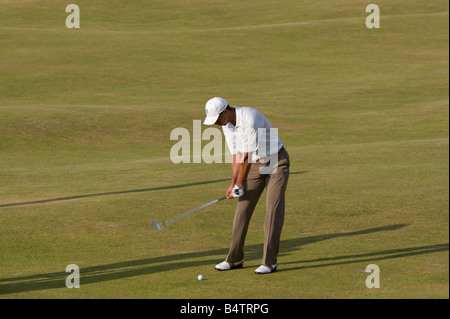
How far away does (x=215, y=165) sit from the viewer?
21859 mm

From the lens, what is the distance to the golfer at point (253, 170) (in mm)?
9773

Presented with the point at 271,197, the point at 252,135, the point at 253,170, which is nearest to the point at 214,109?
the point at 252,135

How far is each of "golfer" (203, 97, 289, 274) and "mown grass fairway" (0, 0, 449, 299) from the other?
39cm

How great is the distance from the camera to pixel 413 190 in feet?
53.2

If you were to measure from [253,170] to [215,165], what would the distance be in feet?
38.0

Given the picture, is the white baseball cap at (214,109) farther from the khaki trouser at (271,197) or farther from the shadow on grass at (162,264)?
the shadow on grass at (162,264)

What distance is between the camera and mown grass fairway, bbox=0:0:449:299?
10445mm

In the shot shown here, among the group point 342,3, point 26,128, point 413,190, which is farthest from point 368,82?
point 342,3

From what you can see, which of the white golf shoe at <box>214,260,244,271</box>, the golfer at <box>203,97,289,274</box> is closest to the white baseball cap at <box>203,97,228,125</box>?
the golfer at <box>203,97,289,274</box>

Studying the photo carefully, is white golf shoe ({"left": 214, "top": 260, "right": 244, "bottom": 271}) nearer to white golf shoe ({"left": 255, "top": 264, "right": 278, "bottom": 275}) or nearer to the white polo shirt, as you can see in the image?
white golf shoe ({"left": 255, "top": 264, "right": 278, "bottom": 275})

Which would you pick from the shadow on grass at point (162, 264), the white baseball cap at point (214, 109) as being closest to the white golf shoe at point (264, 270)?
the shadow on grass at point (162, 264)

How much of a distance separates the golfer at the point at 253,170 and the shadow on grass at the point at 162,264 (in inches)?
21.7

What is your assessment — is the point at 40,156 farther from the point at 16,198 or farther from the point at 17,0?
the point at 17,0

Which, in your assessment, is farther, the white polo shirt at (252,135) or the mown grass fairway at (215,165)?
the mown grass fairway at (215,165)
